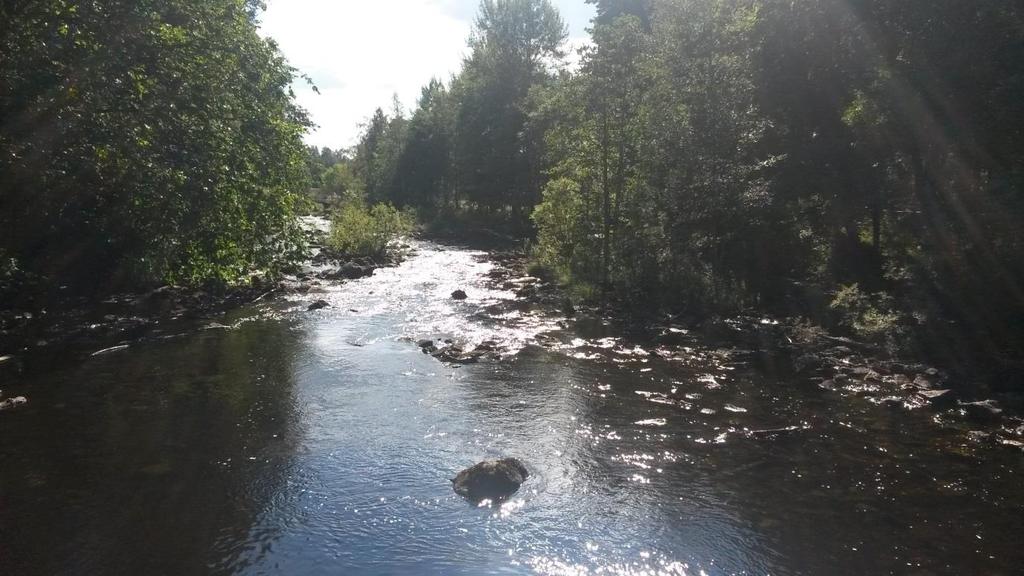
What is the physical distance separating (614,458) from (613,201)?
19009 mm

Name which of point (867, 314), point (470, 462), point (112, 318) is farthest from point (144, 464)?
point (867, 314)

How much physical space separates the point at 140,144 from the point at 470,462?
10.5 meters

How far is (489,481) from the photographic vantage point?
9352 mm

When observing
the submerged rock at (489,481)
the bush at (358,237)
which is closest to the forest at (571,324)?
the submerged rock at (489,481)

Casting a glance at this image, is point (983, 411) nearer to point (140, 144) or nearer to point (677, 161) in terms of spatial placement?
point (677, 161)

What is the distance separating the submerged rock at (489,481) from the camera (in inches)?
364

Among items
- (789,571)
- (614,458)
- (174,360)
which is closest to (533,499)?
(614,458)

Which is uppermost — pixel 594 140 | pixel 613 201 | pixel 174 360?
pixel 594 140

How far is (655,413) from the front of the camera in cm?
1302

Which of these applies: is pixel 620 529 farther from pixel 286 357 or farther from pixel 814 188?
pixel 814 188

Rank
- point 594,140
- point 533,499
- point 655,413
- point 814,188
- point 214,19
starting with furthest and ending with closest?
point 594,140, point 814,188, point 214,19, point 655,413, point 533,499

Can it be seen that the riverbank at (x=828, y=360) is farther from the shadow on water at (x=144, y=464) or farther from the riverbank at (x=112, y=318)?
the riverbank at (x=112, y=318)

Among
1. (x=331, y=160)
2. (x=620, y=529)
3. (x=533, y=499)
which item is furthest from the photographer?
(x=331, y=160)

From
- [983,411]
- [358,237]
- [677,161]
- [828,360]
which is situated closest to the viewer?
[983,411]
